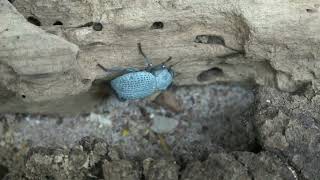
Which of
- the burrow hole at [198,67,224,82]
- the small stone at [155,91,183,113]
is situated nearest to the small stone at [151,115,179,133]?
the small stone at [155,91,183,113]

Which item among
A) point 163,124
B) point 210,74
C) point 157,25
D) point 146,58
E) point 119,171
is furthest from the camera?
point 163,124

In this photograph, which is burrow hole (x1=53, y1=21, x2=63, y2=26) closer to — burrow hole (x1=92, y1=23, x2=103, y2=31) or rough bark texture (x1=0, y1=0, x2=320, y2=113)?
rough bark texture (x1=0, y1=0, x2=320, y2=113)

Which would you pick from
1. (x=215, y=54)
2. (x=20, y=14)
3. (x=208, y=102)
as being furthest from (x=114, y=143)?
(x=20, y=14)

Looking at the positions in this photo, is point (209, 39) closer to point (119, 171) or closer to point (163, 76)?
point (163, 76)

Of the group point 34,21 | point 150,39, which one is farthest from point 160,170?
point 34,21

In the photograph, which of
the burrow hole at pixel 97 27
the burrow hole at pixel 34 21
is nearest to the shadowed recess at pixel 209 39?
the burrow hole at pixel 97 27

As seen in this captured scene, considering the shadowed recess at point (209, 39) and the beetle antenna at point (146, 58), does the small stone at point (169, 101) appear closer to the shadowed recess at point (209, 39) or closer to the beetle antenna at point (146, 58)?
the beetle antenna at point (146, 58)
